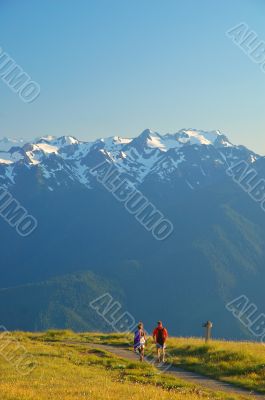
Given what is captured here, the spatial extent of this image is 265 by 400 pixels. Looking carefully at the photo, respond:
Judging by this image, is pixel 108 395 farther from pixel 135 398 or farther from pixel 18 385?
pixel 18 385

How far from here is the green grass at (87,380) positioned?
21.7 metres

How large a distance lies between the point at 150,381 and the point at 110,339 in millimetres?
24353

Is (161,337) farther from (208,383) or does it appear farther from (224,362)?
(208,383)

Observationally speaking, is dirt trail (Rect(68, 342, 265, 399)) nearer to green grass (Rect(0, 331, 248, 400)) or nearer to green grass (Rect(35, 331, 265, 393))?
green grass (Rect(35, 331, 265, 393))

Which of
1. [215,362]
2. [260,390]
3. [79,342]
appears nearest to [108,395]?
[260,390]

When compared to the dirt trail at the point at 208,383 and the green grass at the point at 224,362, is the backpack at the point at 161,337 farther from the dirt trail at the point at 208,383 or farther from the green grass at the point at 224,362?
the dirt trail at the point at 208,383

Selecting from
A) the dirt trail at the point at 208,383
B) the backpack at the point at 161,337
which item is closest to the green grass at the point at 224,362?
the dirt trail at the point at 208,383

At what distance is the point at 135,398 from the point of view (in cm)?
2108

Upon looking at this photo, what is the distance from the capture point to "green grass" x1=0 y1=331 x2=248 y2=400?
2166 cm

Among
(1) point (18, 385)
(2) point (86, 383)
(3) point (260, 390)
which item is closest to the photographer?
(1) point (18, 385)

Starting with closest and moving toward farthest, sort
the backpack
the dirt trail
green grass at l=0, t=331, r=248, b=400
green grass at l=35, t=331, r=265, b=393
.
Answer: green grass at l=0, t=331, r=248, b=400
the dirt trail
green grass at l=35, t=331, r=265, b=393
the backpack

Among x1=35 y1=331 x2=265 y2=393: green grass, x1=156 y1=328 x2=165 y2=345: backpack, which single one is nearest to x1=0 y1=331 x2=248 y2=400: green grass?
x1=156 y1=328 x2=165 y2=345: backpack

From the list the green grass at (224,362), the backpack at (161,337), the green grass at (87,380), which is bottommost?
the green grass at (87,380)

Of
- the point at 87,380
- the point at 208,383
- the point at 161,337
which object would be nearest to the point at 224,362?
the point at 208,383
